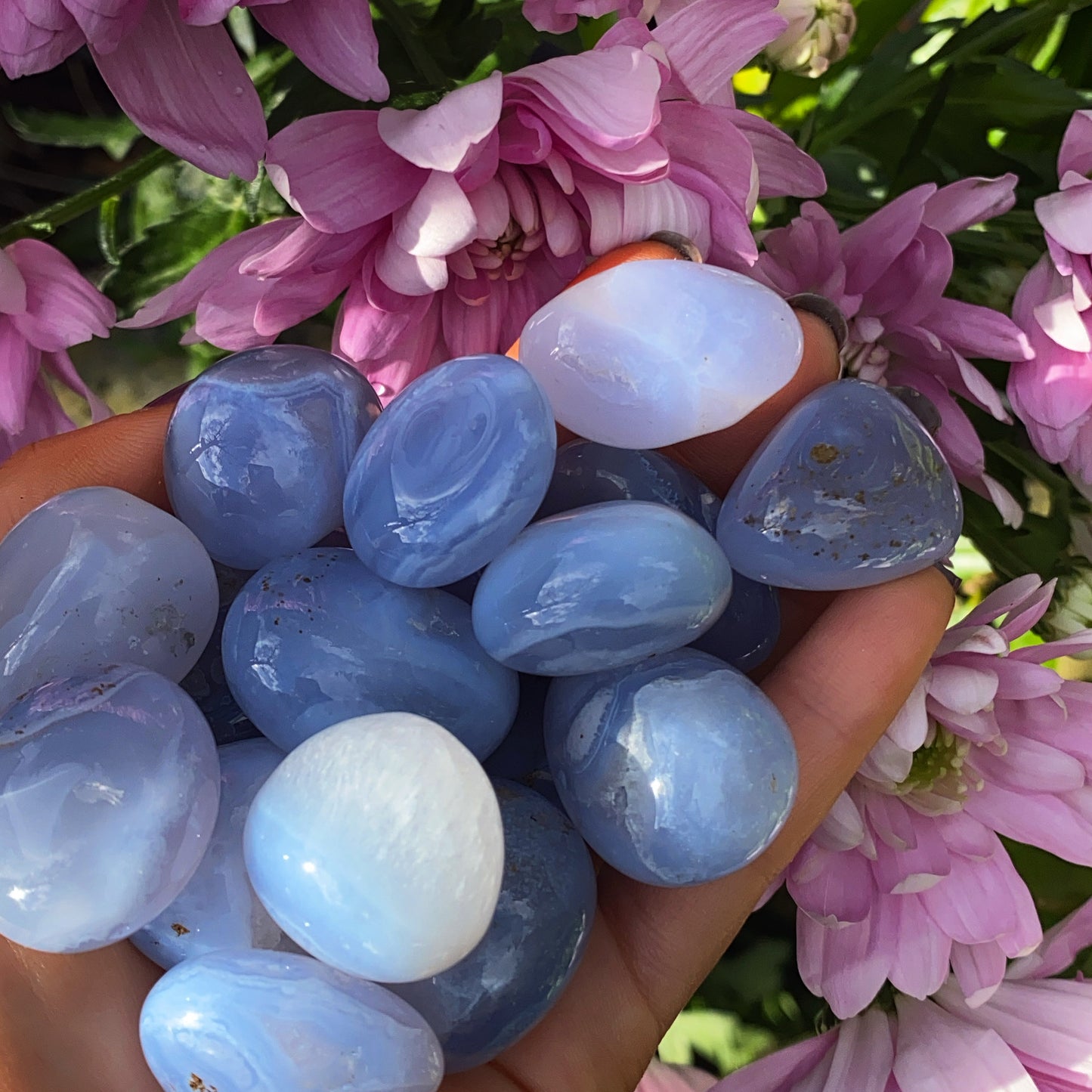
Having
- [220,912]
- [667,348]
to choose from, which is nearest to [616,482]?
[667,348]

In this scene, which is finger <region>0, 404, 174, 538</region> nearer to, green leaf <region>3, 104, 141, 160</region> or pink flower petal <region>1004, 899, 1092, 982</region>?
green leaf <region>3, 104, 141, 160</region>

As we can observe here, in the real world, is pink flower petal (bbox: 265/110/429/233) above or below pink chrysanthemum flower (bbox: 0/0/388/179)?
below

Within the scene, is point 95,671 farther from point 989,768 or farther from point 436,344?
point 989,768

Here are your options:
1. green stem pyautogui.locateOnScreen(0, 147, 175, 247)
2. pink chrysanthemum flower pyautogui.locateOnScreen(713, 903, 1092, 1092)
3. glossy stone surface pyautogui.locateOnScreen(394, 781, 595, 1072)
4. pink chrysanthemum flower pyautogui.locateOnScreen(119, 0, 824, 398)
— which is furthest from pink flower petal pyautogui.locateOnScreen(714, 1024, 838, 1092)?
green stem pyautogui.locateOnScreen(0, 147, 175, 247)

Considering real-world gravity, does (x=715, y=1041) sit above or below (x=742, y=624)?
below

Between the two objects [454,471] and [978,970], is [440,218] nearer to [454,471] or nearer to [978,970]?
[454,471]

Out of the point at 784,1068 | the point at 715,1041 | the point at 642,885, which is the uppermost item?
the point at 642,885
